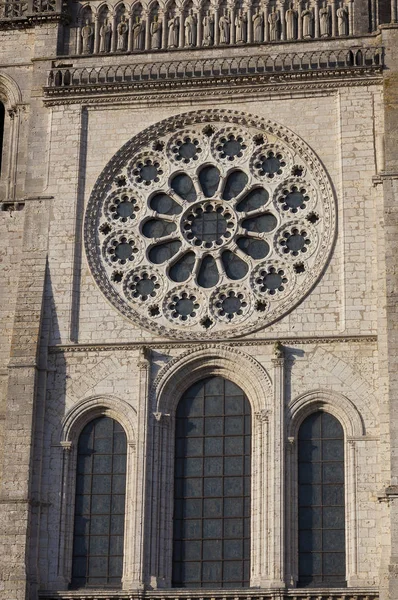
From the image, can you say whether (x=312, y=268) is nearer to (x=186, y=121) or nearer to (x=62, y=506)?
(x=186, y=121)

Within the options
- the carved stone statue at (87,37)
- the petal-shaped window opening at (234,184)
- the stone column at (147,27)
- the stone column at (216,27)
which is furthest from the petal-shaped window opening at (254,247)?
the carved stone statue at (87,37)

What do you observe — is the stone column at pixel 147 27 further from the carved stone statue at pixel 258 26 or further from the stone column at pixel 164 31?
the carved stone statue at pixel 258 26

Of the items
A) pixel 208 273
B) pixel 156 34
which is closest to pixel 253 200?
pixel 208 273

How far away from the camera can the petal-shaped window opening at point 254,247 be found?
98.9 ft

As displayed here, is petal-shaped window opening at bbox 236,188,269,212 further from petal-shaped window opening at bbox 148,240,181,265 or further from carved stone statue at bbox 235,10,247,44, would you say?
carved stone statue at bbox 235,10,247,44

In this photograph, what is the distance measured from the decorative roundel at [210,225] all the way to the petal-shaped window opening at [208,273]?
0.06 feet

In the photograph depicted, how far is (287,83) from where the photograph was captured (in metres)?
30.8

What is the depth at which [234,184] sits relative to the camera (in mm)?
30812

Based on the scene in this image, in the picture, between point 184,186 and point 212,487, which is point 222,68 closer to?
point 184,186

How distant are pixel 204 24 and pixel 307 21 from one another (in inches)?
83.1

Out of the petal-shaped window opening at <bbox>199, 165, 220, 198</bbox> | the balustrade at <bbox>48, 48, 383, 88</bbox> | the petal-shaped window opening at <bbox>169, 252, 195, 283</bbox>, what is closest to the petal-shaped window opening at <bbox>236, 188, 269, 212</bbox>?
the petal-shaped window opening at <bbox>199, 165, 220, 198</bbox>

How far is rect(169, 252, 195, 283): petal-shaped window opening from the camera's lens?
30.2 meters

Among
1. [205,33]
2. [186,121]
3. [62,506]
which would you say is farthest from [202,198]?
[62,506]

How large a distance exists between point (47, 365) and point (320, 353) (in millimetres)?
5095
